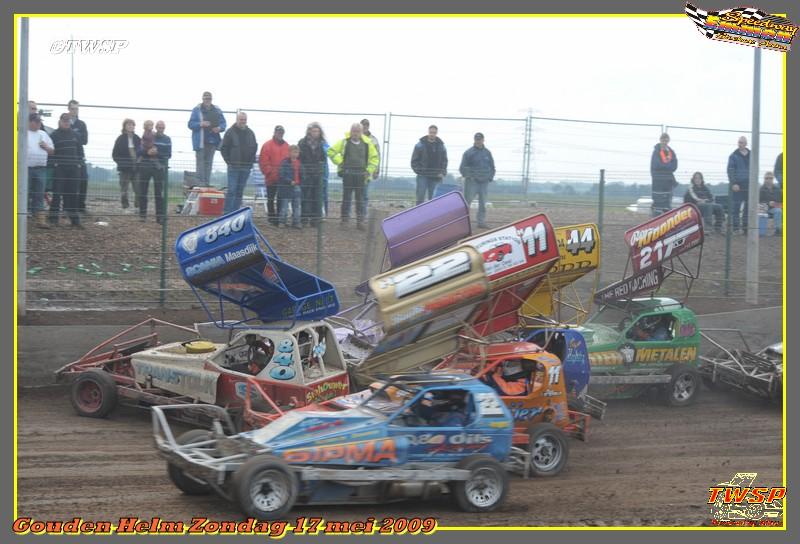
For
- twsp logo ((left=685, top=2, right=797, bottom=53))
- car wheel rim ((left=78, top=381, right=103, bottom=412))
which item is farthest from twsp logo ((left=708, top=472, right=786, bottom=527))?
car wheel rim ((left=78, top=381, right=103, bottom=412))

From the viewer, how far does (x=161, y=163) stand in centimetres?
1669

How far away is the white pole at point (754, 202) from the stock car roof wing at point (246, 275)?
374 inches

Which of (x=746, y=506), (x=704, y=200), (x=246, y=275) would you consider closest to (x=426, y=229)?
(x=246, y=275)

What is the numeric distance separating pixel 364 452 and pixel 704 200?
13305mm

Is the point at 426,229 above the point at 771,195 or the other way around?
the other way around

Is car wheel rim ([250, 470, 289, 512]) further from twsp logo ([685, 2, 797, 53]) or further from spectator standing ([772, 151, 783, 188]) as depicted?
spectator standing ([772, 151, 783, 188])

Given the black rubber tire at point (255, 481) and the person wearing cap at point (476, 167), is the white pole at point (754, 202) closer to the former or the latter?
the person wearing cap at point (476, 167)

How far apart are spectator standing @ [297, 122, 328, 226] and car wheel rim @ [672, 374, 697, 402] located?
22.7 feet

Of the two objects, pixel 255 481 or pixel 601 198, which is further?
pixel 601 198

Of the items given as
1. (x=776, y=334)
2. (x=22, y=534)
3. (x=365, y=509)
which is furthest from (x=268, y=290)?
(x=776, y=334)

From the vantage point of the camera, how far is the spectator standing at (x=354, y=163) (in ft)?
58.0

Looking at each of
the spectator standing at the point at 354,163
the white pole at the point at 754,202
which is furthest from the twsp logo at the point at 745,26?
the spectator standing at the point at 354,163

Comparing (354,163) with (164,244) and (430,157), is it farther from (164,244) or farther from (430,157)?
(164,244)

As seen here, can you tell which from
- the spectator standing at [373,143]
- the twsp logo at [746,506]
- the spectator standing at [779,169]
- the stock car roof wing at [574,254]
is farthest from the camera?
the spectator standing at [779,169]
